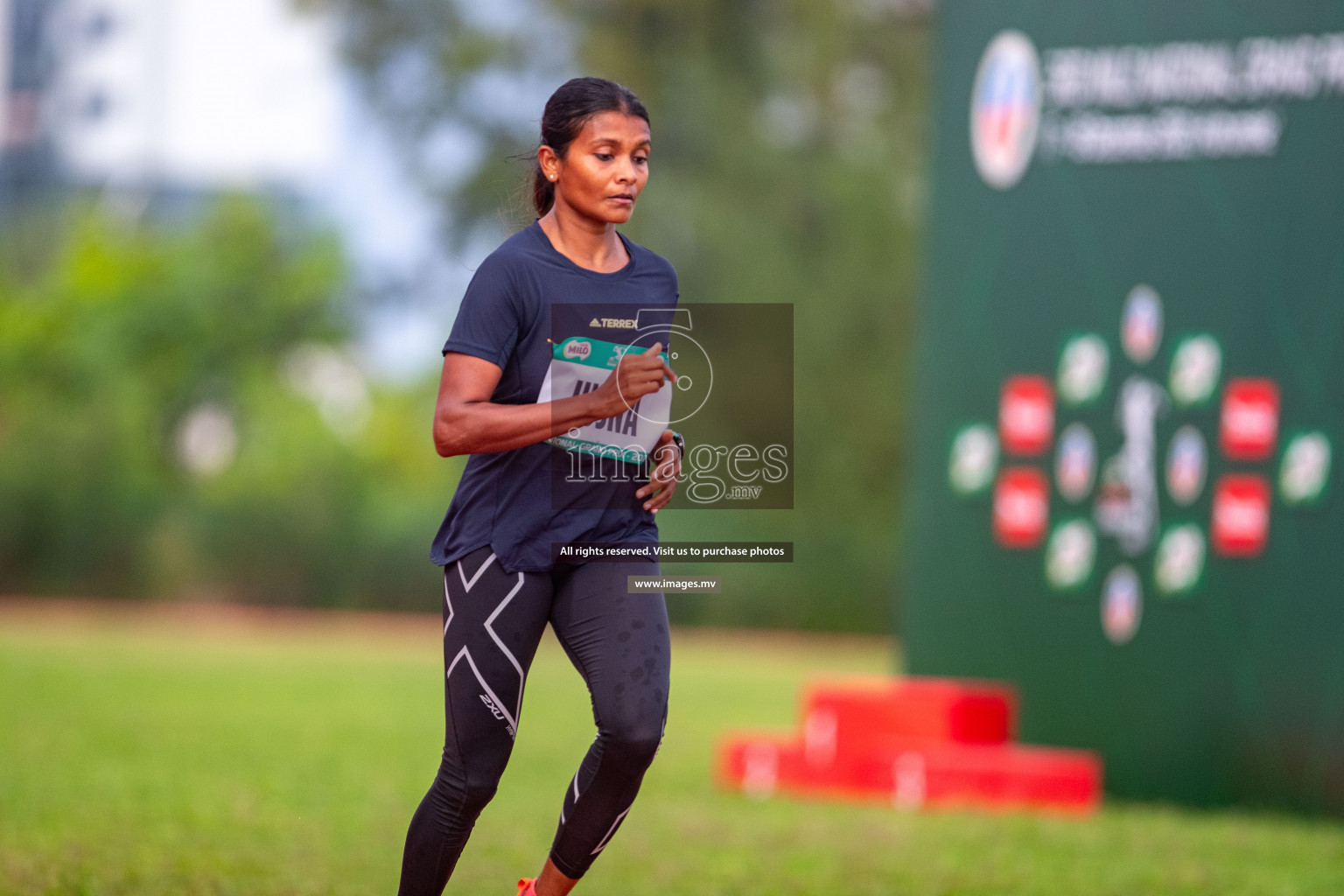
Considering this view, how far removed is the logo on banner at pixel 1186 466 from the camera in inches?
348

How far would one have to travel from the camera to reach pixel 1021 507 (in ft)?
31.0

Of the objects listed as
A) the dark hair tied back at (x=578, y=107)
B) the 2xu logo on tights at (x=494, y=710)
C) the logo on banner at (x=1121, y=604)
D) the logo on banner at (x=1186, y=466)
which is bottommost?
the logo on banner at (x=1121, y=604)

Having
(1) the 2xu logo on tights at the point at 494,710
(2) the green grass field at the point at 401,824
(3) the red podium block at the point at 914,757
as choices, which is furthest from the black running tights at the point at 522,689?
(3) the red podium block at the point at 914,757

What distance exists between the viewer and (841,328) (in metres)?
27.2

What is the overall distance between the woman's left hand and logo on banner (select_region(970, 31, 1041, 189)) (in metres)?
6.17

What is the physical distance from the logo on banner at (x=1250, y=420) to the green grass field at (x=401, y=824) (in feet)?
6.25

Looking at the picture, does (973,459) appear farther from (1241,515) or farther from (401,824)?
(401,824)

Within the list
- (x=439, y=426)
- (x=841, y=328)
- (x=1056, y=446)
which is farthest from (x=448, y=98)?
(x=439, y=426)

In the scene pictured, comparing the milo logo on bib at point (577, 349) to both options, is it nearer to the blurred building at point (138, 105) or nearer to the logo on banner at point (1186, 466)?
the logo on banner at point (1186, 466)

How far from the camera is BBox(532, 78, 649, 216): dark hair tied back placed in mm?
3943

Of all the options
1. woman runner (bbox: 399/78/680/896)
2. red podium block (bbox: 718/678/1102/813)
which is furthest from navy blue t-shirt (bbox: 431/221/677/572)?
red podium block (bbox: 718/678/1102/813)

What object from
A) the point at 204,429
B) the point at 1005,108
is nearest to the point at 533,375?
the point at 1005,108

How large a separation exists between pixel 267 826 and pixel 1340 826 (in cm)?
529

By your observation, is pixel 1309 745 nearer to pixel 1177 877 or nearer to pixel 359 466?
pixel 1177 877
